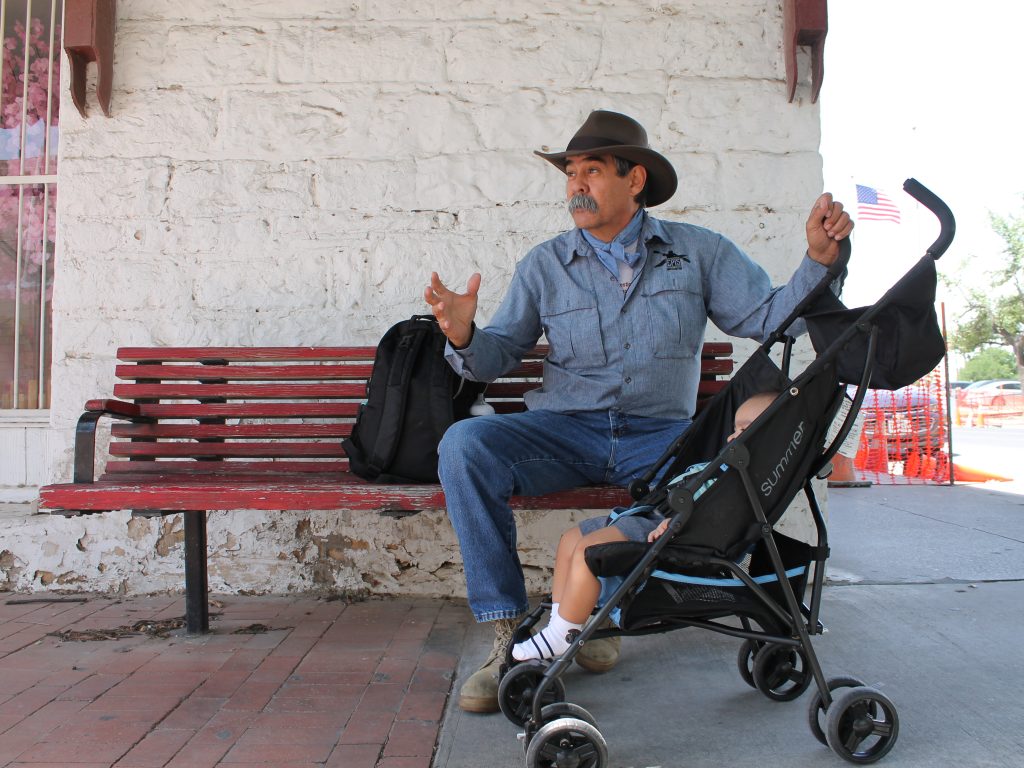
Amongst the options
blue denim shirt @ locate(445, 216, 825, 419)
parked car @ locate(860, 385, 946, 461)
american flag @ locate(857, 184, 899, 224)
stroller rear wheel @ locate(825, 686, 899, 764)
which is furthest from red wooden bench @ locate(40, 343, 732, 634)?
american flag @ locate(857, 184, 899, 224)

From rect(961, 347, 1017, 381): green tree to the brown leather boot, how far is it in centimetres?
7524

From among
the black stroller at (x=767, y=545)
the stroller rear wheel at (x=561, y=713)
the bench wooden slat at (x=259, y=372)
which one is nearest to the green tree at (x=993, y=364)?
the bench wooden slat at (x=259, y=372)

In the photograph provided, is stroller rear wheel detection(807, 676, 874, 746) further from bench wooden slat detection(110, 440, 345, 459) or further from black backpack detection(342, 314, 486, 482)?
bench wooden slat detection(110, 440, 345, 459)

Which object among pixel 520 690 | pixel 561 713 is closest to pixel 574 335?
pixel 520 690

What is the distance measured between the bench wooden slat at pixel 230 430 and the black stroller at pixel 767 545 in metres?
1.65

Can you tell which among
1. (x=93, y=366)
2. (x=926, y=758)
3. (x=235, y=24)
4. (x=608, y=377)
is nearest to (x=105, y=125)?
(x=235, y=24)

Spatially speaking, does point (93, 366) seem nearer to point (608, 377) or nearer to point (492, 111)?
point (492, 111)

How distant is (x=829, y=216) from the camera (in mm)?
2463

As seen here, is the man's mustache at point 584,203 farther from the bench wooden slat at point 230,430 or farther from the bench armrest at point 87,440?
the bench armrest at point 87,440

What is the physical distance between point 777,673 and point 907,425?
9.00 meters

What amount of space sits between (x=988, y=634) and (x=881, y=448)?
7945mm

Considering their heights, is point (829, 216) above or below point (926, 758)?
above

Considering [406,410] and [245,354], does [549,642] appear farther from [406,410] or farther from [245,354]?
[245,354]

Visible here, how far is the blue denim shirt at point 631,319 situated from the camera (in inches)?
117
